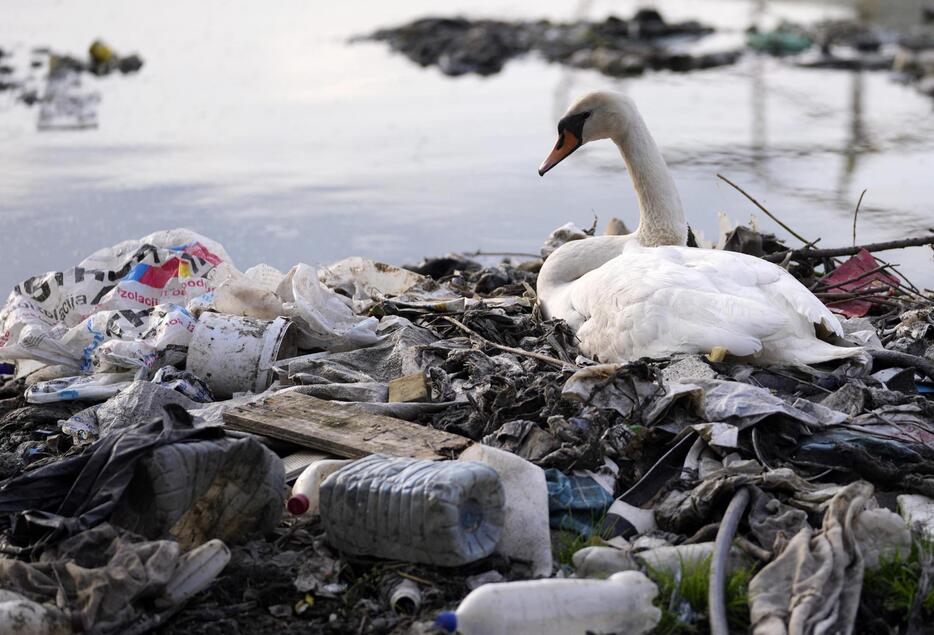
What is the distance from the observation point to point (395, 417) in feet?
15.2

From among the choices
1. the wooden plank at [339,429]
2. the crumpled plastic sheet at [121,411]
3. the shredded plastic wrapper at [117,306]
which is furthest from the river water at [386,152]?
the wooden plank at [339,429]

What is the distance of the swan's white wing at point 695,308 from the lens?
4.78 m

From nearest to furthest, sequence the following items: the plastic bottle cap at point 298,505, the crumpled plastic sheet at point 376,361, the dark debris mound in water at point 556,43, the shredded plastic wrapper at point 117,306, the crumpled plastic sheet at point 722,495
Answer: the crumpled plastic sheet at point 722,495 → the plastic bottle cap at point 298,505 → the crumpled plastic sheet at point 376,361 → the shredded plastic wrapper at point 117,306 → the dark debris mound in water at point 556,43

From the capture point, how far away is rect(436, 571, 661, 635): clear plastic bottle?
10.3 ft

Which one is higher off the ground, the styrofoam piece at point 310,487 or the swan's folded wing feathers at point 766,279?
the swan's folded wing feathers at point 766,279

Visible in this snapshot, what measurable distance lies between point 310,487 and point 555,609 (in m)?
1.14

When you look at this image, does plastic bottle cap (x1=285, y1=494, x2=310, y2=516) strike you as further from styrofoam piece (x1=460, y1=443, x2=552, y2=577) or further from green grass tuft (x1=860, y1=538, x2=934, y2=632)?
green grass tuft (x1=860, y1=538, x2=934, y2=632)

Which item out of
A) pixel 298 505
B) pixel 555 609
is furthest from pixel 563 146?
pixel 555 609

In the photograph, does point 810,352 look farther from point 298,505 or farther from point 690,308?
point 298,505

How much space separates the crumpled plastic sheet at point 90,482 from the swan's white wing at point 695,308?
1.81 m

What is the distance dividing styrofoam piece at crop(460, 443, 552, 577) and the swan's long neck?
281 cm

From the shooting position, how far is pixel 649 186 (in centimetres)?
650

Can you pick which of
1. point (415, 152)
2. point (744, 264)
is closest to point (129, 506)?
point (744, 264)

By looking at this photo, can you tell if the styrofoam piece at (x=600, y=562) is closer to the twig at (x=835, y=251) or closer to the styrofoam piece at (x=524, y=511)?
the styrofoam piece at (x=524, y=511)
